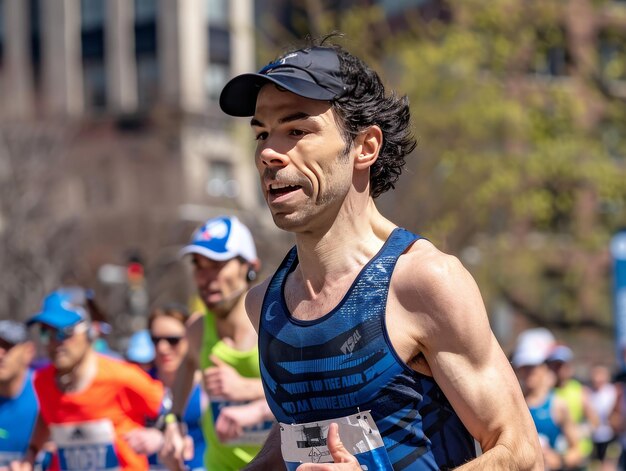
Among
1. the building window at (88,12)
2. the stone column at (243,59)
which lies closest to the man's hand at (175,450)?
the stone column at (243,59)

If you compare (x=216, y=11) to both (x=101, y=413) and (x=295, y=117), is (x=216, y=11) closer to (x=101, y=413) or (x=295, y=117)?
(x=101, y=413)

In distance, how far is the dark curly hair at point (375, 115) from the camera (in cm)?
357

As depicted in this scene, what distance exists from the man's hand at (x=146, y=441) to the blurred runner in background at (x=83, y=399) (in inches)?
19.3

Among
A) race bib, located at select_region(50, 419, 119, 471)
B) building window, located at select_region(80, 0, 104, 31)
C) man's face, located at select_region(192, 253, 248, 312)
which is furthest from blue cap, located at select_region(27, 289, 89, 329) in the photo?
building window, located at select_region(80, 0, 104, 31)

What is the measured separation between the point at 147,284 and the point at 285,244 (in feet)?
12.9

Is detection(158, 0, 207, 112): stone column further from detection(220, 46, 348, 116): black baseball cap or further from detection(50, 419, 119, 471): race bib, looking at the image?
detection(220, 46, 348, 116): black baseball cap

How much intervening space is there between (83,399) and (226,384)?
66.7 inches

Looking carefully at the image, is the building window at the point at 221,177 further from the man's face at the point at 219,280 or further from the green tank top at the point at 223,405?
the green tank top at the point at 223,405

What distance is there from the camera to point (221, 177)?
50.6 metres

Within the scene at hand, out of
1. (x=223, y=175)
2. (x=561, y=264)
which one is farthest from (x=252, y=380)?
(x=223, y=175)

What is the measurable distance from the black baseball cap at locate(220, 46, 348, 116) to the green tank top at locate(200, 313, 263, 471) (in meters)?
3.02

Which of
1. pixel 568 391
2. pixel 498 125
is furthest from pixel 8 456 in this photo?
pixel 498 125

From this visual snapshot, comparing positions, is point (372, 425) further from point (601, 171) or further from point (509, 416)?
point (601, 171)

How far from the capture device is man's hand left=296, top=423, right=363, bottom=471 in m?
3.15
